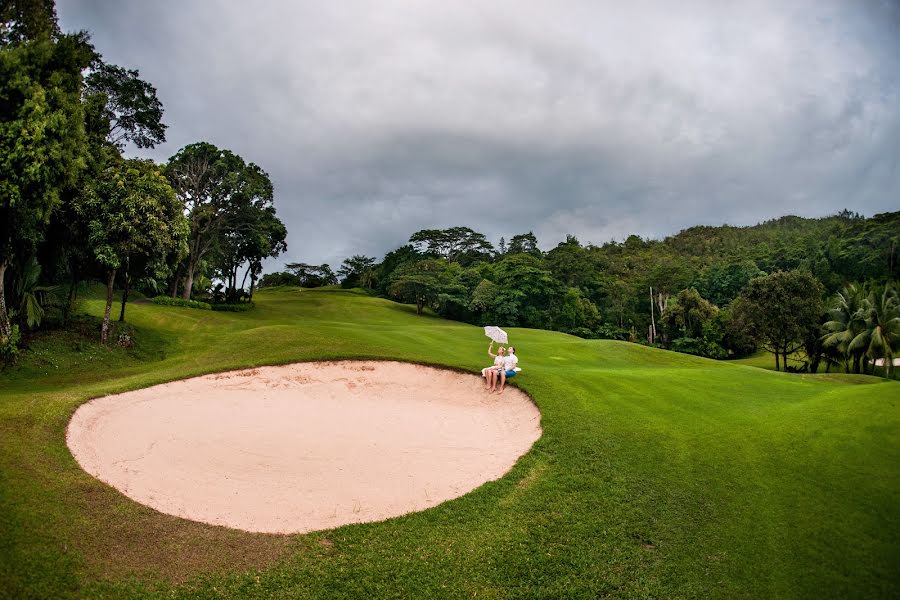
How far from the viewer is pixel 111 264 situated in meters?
20.5

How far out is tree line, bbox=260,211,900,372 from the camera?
40.1 m

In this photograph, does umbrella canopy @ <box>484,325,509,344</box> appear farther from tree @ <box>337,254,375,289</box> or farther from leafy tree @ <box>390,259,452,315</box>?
tree @ <box>337,254,375,289</box>

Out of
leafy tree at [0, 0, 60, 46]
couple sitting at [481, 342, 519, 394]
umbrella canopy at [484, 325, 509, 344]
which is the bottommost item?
couple sitting at [481, 342, 519, 394]

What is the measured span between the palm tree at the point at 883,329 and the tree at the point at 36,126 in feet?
164

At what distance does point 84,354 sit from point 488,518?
64.8ft

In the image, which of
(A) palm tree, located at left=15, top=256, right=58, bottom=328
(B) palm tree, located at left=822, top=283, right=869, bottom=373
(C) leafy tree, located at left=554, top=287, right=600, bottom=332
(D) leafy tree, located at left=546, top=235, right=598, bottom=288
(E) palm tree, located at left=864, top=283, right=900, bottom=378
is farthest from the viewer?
(D) leafy tree, located at left=546, top=235, right=598, bottom=288

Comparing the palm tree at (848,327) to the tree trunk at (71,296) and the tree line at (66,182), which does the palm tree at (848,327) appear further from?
the tree trunk at (71,296)

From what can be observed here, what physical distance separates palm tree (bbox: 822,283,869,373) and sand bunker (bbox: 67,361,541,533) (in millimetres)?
35896

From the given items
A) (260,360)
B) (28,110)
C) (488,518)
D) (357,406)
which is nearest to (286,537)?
(488,518)

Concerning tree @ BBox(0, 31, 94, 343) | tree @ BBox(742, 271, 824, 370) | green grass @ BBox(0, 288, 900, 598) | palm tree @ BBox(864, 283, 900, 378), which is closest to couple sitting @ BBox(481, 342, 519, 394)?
green grass @ BBox(0, 288, 900, 598)

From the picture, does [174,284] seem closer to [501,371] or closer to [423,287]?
[423,287]

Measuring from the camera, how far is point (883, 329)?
36531 millimetres

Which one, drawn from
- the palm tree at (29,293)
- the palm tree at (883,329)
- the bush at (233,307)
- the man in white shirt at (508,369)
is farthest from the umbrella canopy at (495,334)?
the palm tree at (883,329)

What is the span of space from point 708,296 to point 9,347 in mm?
83432
